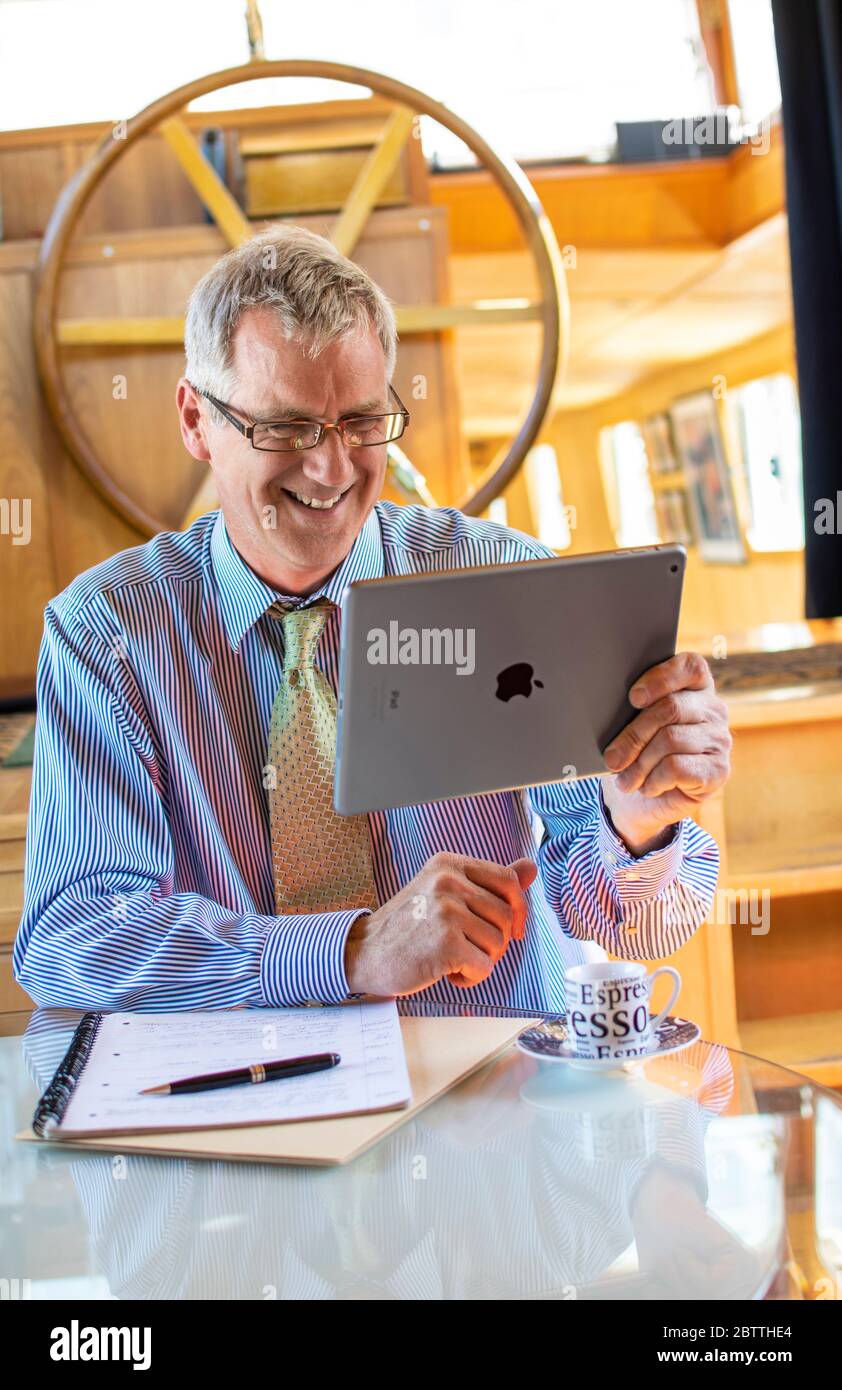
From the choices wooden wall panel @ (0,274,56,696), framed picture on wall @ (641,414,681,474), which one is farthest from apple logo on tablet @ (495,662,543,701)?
framed picture on wall @ (641,414,681,474)

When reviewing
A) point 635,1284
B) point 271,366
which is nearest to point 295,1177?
point 635,1284

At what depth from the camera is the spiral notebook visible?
77 centimetres

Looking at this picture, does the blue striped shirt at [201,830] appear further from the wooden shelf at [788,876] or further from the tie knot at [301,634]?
the wooden shelf at [788,876]

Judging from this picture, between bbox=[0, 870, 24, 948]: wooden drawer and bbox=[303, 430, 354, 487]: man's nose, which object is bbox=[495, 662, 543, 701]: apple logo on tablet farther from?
bbox=[0, 870, 24, 948]: wooden drawer

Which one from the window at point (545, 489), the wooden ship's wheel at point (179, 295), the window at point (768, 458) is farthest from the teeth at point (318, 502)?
the window at point (545, 489)

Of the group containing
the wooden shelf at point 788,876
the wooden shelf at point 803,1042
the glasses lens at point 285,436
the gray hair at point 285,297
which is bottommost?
the wooden shelf at point 803,1042

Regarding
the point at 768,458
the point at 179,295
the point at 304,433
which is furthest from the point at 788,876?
the point at 768,458

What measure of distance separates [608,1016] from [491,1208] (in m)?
0.22

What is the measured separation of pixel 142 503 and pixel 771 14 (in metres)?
1.50

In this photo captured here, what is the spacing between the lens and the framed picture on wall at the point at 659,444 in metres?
8.38

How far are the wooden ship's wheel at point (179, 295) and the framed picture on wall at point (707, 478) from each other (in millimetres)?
5317

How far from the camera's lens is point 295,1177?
2.42 ft

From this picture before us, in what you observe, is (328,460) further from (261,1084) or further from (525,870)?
(261,1084)

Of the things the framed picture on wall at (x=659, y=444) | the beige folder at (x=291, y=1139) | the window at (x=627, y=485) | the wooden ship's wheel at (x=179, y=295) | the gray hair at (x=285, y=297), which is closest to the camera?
the beige folder at (x=291, y=1139)
